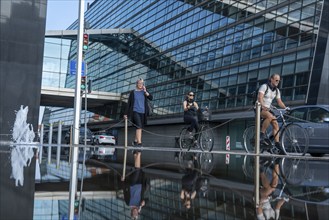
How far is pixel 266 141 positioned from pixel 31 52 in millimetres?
15680

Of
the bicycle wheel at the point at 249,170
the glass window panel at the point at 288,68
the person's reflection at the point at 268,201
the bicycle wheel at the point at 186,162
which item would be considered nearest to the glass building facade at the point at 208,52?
the glass window panel at the point at 288,68

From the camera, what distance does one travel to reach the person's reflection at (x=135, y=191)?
3.24 m

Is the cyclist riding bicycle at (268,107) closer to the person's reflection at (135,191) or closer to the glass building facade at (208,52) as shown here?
the person's reflection at (135,191)

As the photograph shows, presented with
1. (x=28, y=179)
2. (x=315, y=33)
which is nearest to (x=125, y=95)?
A: (x=315, y=33)

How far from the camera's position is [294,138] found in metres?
9.61

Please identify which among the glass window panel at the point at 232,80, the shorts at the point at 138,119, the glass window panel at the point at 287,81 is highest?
the glass window panel at the point at 232,80

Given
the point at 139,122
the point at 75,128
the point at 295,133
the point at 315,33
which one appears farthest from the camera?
the point at 315,33

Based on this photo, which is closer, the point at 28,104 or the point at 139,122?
the point at 139,122

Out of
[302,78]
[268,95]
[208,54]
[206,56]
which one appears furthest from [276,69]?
[268,95]

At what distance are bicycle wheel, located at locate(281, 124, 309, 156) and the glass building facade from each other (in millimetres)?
18698

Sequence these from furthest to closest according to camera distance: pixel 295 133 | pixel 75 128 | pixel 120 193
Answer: pixel 75 128, pixel 295 133, pixel 120 193

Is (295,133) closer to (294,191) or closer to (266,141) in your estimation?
(266,141)

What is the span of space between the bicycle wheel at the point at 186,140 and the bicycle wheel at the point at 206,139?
0.31 metres

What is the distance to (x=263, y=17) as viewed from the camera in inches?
1350
